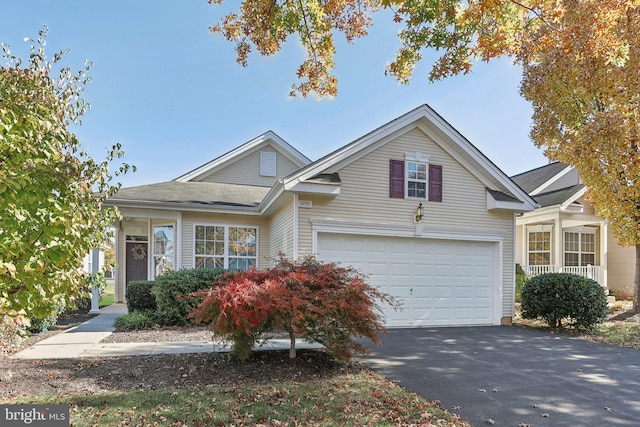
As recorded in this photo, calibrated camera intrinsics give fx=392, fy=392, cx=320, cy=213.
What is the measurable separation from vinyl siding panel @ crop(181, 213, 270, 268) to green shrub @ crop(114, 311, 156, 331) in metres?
2.57

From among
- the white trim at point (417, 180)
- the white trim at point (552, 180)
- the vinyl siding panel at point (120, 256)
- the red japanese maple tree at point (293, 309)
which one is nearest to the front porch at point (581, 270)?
the white trim at point (552, 180)

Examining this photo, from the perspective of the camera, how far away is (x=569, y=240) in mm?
17984

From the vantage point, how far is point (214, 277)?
10.3 m

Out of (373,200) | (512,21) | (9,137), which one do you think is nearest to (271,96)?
(373,200)

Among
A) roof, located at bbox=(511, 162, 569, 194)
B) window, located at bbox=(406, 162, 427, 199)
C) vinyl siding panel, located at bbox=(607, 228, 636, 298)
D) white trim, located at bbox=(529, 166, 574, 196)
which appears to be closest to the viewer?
window, located at bbox=(406, 162, 427, 199)

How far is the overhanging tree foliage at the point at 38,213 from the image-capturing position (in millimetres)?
3312

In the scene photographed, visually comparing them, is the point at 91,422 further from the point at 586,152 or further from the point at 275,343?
the point at 586,152

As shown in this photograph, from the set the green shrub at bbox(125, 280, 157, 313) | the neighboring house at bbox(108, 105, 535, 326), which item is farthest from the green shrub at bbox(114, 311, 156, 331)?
the neighboring house at bbox(108, 105, 535, 326)

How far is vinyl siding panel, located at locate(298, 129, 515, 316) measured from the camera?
1027 cm

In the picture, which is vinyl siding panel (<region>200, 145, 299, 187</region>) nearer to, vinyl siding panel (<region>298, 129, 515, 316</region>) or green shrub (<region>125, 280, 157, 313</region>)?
green shrub (<region>125, 280, 157, 313</region>)

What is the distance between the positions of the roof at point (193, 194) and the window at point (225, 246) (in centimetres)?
87

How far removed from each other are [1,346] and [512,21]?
1052 centimetres

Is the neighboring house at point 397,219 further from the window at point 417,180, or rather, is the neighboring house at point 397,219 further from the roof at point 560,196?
the roof at point 560,196

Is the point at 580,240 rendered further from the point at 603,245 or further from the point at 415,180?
the point at 415,180
